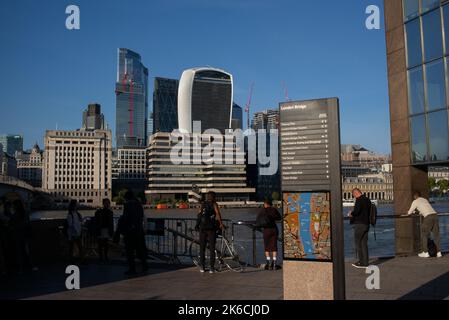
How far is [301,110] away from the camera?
7.99 metres

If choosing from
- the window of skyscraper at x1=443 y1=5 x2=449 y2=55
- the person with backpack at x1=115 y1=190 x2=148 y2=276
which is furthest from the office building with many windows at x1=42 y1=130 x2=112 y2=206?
the window of skyscraper at x1=443 y1=5 x2=449 y2=55

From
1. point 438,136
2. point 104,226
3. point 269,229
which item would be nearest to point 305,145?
point 269,229

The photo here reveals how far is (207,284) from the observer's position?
11.6 meters

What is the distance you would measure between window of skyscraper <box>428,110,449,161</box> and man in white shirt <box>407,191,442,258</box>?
2067 mm

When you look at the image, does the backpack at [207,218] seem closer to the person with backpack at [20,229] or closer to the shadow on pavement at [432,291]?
the person with backpack at [20,229]

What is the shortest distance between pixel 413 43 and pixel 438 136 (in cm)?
366

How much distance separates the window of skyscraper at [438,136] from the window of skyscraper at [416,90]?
2.09 feet

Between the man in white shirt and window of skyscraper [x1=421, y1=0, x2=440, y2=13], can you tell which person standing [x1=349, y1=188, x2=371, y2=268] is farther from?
window of skyscraper [x1=421, y1=0, x2=440, y2=13]

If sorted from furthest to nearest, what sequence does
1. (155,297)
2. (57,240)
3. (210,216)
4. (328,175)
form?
1. (57,240)
2. (210,216)
3. (155,297)
4. (328,175)

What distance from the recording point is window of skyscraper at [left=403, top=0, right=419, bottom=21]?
18.1m

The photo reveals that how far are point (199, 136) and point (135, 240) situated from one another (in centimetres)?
17886

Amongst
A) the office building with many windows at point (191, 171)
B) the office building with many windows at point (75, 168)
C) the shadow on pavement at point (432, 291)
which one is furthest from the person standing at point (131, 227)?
the office building with many windows at point (75, 168)
